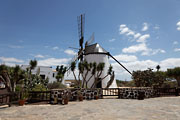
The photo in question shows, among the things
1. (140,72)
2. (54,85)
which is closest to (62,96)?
(54,85)

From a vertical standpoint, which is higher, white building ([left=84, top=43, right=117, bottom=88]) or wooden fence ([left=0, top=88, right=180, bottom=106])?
white building ([left=84, top=43, right=117, bottom=88])

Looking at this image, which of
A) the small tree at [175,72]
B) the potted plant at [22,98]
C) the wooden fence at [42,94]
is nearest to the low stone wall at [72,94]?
the wooden fence at [42,94]

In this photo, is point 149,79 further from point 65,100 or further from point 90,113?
point 90,113

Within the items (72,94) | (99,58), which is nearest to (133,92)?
(72,94)

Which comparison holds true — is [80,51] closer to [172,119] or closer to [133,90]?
[133,90]

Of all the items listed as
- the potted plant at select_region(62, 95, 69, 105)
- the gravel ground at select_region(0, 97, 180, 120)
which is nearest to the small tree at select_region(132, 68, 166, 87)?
the gravel ground at select_region(0, 97, 180, 120)

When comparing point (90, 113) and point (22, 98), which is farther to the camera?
point (22, 98)

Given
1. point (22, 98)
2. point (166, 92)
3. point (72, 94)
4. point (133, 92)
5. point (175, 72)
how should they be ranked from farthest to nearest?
point (175, 72) → point (166, 92) → point (133, 92) → point (72, 94) → point (22, 98)

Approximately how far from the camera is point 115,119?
19.4 ft

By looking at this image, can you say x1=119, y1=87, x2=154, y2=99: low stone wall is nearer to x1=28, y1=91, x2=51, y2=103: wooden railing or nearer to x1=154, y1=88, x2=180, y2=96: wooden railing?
x1=154, y1=88, x2=180, y2=96: wooden railing

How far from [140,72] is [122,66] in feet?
25.6

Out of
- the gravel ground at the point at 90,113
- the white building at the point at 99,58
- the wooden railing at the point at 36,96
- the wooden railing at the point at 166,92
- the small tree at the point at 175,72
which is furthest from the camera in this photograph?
the small tree at the point at 175,72

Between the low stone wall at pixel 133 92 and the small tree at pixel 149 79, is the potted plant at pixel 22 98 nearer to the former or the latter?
the low stone wall at pixel 133 92

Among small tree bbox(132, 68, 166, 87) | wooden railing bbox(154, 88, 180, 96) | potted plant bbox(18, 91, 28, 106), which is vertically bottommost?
wooden railing bbox(154, 88, 180, 96)
